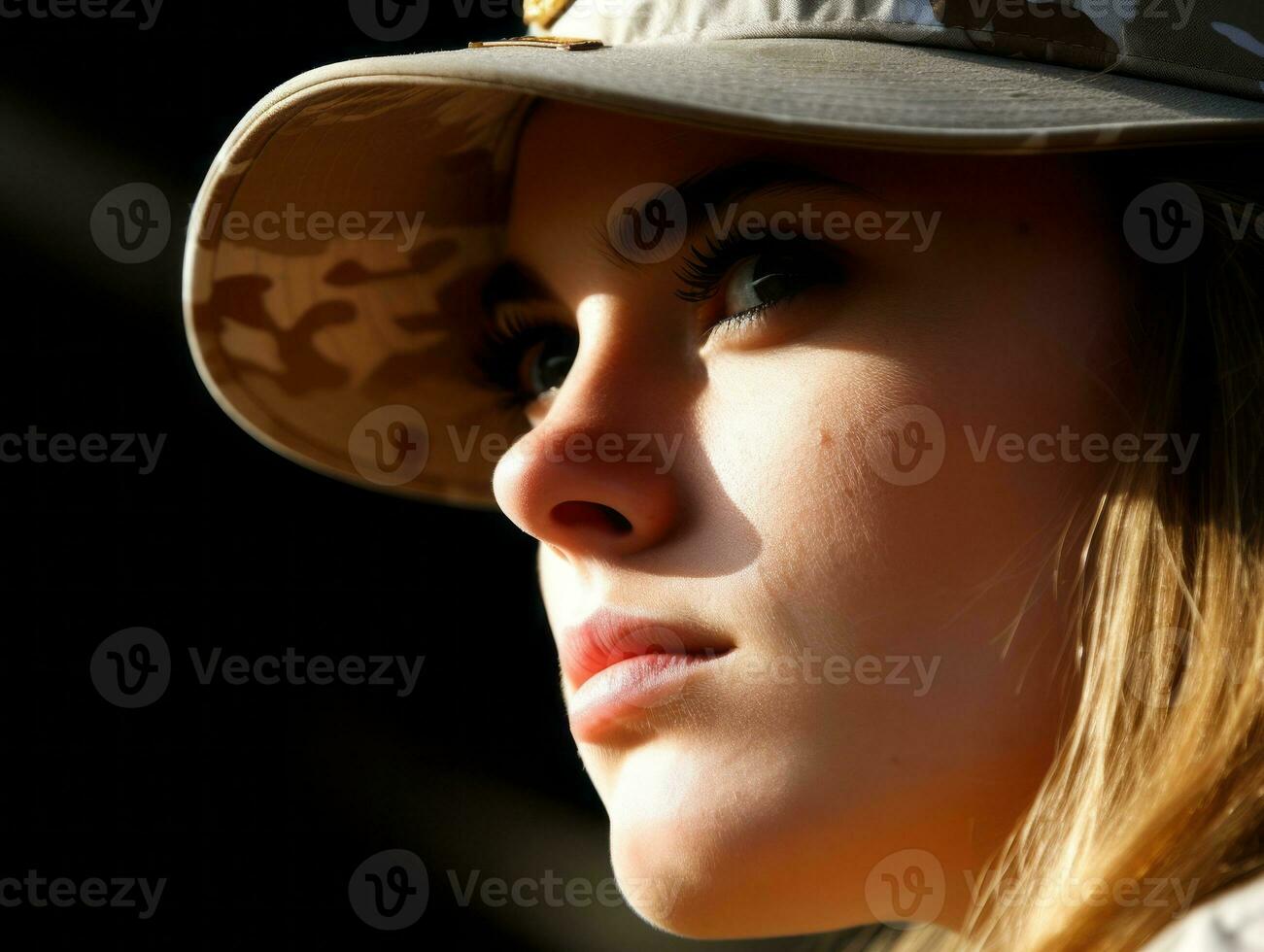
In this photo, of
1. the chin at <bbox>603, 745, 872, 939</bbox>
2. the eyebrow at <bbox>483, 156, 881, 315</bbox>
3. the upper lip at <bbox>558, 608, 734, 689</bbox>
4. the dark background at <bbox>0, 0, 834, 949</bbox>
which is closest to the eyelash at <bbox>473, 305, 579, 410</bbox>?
the eyebrow at <bbox>483, 156, 881, 315</bbox>

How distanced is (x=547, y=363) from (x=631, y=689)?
474mm

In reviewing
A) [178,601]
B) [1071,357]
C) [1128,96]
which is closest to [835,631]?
[1071,357]

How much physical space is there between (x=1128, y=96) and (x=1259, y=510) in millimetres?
261

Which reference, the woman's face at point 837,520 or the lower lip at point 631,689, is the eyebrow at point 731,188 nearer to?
the woman's face at point 837,520

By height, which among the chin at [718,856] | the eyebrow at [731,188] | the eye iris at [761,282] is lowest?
the chin at [718,856]

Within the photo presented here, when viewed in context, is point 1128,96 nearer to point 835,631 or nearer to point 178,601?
point 835,631

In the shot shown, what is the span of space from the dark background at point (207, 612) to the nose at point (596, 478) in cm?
94

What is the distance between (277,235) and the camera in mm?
1167

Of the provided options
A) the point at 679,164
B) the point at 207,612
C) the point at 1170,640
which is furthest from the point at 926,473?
the point at 207,612

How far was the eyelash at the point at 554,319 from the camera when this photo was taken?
86cm

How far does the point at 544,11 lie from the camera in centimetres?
106

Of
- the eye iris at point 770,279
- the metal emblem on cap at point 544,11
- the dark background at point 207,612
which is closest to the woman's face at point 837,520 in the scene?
the eye iris at point 770,279

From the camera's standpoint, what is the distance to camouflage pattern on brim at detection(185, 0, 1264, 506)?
28.4 inches

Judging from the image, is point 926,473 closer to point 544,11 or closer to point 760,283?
point 760,283
